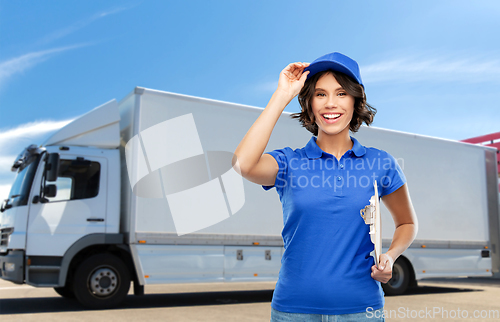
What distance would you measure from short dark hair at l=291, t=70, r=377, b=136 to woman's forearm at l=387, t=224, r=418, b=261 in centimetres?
44

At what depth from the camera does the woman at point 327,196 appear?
1.47 meters

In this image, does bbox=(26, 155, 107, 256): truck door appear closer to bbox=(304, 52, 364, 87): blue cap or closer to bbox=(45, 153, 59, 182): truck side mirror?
bbox=(45, 153, 59, 182): truck side mirror

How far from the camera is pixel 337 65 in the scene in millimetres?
1671

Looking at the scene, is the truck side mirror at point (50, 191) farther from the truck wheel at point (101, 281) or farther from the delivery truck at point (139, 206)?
the truck wheel at point (101, 281)

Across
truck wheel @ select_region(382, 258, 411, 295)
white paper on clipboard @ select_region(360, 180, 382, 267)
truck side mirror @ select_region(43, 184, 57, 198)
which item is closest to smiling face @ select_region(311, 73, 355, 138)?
white paper on clipboard @ select_region(360, 180, 382, 267)

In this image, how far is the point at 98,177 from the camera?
718 centimetres

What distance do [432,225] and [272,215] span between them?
12.7ft

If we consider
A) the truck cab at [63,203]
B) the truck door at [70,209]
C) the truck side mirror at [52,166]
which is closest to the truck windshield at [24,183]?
the truck cab at [63,203]

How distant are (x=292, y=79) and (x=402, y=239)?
2.35 feet

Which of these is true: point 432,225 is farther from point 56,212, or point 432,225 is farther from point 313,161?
point 313,161

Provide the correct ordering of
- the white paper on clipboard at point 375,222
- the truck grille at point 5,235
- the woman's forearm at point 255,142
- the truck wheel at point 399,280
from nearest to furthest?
the white paper on clipboard at point 375,222 < the woman's forearm at point 255,142 < the truck grille at point 5,235 < the truck wheel at point 399,280

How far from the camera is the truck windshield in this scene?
6.95 meters

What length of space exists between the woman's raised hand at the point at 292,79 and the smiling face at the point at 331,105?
3.5 inches

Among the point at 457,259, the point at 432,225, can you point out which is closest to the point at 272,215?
the point at 432,225
